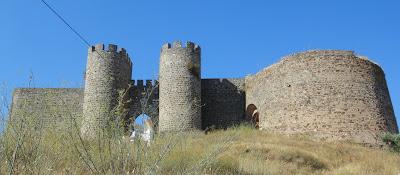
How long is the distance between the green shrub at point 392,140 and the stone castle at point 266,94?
39 centimetres

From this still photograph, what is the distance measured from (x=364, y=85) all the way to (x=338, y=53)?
4.97 feet

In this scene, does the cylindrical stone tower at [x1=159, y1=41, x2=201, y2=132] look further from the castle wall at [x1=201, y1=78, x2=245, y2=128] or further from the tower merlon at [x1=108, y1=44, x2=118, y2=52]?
the tower merlon at [x1=108, y1=44, x2=118, y2=52]

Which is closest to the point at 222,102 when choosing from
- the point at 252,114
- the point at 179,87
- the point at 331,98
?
the point at 252,114

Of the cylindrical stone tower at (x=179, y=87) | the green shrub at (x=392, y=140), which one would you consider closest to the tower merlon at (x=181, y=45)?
the cylindrical stone tower at (x=179, y=87)

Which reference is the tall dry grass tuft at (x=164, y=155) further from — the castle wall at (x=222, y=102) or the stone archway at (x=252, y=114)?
the castle wall at (x=222, y=102)

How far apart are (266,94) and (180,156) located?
12.1 meters

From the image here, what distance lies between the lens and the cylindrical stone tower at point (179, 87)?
21.4 meters

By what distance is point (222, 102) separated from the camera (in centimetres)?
2358

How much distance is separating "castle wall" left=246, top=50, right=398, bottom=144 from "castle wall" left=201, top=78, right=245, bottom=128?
9.96 ft

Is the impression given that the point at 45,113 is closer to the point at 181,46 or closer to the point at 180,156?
the point at 180,156

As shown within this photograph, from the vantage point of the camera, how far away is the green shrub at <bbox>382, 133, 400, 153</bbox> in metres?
17.8

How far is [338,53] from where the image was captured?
19.5 metres

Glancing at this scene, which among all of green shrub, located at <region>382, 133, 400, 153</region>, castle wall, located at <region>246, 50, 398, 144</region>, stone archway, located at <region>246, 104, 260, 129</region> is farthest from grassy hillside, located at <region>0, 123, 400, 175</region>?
stone archway, located at <region>246, 104, 260, 129</region>

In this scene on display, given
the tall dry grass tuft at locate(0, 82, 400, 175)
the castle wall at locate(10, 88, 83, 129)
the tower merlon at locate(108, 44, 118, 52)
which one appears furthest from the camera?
the tower merlon at locate(108, 44, 118, 52)
